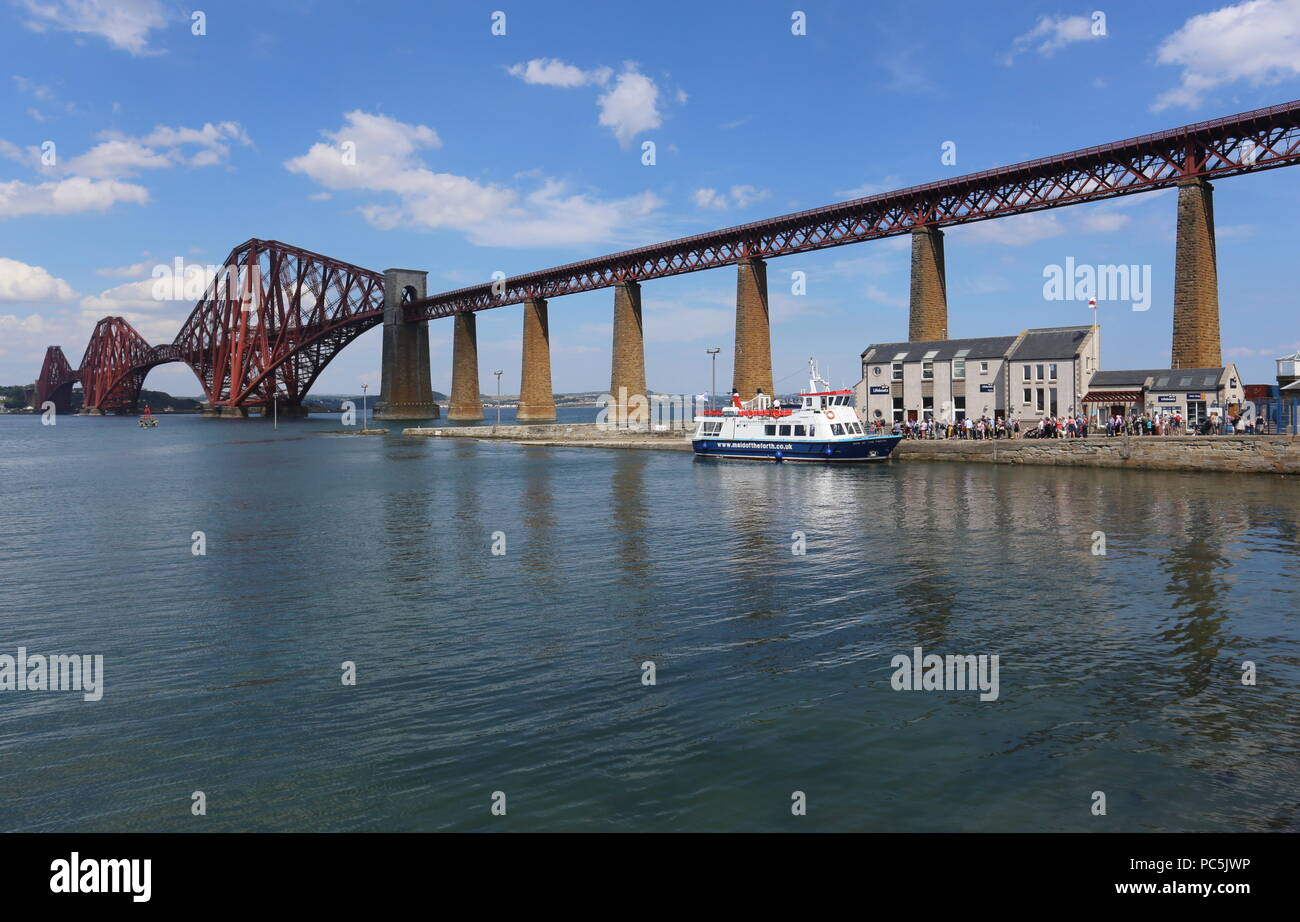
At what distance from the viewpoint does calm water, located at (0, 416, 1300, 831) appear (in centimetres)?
1034

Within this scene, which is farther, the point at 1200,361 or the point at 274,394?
the point at 274,394

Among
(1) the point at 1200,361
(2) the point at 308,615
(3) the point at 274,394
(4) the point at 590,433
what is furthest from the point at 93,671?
(3) the point at 274,394

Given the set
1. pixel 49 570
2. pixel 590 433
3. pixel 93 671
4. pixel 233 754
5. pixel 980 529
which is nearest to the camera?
pixel 233 754

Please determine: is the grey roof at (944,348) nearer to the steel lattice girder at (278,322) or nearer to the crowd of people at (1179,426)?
the crowd of people at (1179,426)

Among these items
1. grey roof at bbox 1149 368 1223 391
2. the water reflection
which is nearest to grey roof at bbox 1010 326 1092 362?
grey roof at bbox 1149 368 1223 391

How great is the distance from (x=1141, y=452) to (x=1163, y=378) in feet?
41.4

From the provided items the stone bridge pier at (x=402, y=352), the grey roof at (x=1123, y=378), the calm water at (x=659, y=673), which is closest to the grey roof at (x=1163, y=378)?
the grey roof at (x=1123, y=378)

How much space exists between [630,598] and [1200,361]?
57.2 m

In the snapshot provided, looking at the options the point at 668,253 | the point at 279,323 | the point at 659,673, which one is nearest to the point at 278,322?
the point at 279,323

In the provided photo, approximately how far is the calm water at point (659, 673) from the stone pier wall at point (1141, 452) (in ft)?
50.6
